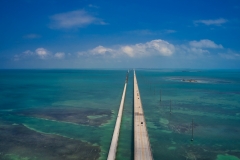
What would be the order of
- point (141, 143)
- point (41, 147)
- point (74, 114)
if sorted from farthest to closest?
point (74, 114), point (41, 147), point (141, 143)

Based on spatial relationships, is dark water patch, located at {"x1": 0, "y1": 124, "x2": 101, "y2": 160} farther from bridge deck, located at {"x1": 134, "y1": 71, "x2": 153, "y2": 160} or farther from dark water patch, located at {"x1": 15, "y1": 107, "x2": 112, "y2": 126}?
dark water patch, located at {"x1": 15, "y1": 107, "x2": 112, "y2": 126}

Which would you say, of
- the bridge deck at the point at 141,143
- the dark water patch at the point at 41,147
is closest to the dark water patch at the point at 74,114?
the bridge deck at the point at 141,143

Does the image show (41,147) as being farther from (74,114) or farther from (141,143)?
(74,114)

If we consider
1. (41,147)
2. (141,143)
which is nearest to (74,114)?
(41,147)

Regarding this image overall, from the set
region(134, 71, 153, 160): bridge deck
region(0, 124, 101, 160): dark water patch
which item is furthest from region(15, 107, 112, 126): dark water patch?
region(0, 124, 101, 160): dark water patch

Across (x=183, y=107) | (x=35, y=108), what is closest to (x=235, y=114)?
(x=183, y=107)

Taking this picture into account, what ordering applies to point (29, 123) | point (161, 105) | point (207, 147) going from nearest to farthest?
1. point (207, 147)
2. point (29, 123)
3. point (161, 105)

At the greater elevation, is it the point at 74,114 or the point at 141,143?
the point at 74,114

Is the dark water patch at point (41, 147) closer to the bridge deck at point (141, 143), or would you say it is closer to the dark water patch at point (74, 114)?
the bridge deck at point (141, 143)

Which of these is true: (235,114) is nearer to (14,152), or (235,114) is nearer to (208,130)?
(208,130)
